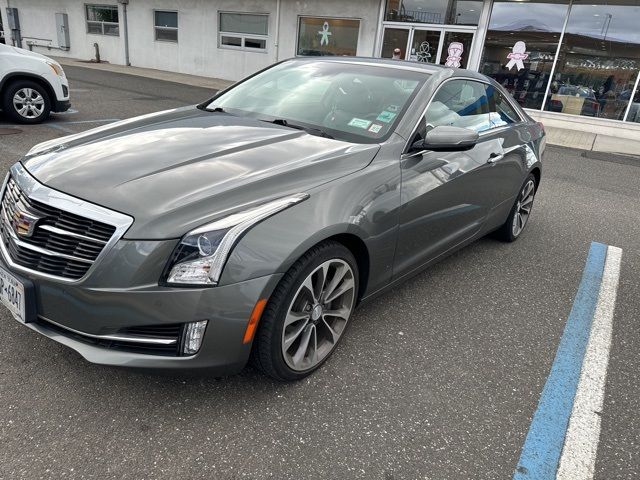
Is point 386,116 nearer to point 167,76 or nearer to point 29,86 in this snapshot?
point 29,86

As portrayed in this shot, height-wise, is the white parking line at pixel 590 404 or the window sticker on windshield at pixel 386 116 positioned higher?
the window sticker on windshield at pixel 386 116

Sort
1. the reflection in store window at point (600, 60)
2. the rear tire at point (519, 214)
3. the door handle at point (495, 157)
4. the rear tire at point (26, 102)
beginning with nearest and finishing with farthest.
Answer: the door handle at point (495, 157) < the rear tire at point (519, 214) < the rear tire at point (26, 102) < the reflection in store window at point (600, 60)

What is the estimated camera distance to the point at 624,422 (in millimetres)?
2385

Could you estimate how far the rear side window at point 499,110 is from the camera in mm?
3961

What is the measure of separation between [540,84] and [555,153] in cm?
417

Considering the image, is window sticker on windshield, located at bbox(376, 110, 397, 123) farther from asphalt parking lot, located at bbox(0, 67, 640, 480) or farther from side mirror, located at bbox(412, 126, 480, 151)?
asphalt parking lot, located at bbox(0, 67, 640, 480)

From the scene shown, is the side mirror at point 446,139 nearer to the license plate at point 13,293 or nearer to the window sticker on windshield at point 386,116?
the window sticker on windshield at point 386,116

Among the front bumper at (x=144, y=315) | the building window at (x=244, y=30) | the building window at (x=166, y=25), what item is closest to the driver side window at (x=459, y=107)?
the front bumper at (x=144, y=315)

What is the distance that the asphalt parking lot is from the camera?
1996 mm

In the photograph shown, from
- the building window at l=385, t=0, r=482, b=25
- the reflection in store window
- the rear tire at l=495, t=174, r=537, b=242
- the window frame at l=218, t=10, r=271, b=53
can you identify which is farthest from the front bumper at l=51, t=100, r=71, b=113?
the reflection in store window

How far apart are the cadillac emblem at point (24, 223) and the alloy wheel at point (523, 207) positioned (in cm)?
379

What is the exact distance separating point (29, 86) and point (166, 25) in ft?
45.1

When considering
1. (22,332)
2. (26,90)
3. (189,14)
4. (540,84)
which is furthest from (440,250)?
(189,14)

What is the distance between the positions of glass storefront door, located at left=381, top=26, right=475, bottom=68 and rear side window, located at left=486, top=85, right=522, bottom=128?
34.7ft
